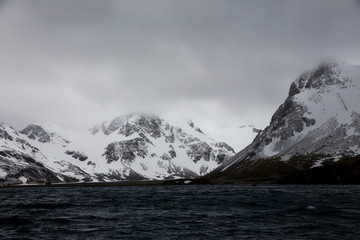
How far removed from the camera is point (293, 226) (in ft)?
159

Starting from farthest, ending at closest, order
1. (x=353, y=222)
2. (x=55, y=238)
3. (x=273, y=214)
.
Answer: (x=273, y=214)
(x=353, y=222)
(x=55, y=238)

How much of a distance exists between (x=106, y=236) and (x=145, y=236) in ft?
13.8

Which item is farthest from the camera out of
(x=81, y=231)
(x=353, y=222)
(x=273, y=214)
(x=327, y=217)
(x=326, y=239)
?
(x=273, y=214)

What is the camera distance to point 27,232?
47781 mm

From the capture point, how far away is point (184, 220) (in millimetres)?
56875

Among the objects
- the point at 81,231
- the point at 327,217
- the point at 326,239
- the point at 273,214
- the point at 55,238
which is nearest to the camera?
the point at 326,239

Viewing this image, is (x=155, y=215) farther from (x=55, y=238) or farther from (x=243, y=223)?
(x=55, y=238)

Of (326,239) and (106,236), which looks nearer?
(326,239)

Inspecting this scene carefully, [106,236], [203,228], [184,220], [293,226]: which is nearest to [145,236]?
[106,236]

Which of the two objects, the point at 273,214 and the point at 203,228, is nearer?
the point at 203,228

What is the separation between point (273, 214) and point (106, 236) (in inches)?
1114

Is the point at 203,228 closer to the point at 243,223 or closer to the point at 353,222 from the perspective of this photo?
the point at 243,223

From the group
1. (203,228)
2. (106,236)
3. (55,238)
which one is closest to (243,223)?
(203,228)

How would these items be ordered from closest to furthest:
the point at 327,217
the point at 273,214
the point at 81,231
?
the point at 81,231 < the point at 327,217 < the point at 273,214
